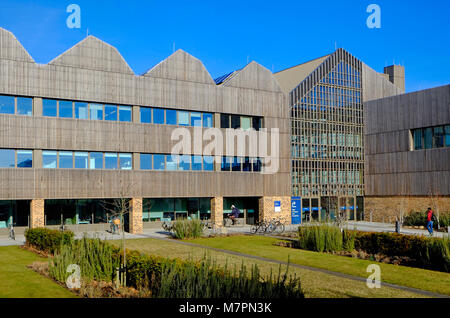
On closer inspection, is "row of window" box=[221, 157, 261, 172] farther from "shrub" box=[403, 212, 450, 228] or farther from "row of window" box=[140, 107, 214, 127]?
"shrub" box=[403, 212, 450, 228]

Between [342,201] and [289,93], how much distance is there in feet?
36.7

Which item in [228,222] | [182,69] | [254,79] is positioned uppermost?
[182,69]

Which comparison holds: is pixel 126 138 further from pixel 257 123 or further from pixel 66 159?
pixel 257 123

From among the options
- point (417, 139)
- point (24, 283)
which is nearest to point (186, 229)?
point (24, 283)

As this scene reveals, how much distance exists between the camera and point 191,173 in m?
35.1

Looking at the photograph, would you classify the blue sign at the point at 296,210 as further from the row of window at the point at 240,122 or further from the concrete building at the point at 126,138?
the row of window at the point at 240,122

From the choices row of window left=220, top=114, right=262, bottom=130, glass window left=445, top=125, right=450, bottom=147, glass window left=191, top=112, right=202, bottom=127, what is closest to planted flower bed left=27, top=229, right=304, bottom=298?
glass window left=191, top=112, right=202, bottom=127

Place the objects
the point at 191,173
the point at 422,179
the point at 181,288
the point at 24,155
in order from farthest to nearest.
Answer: the point at 422,179, the point at 191,173, the point at 24,155, the point at 181,288

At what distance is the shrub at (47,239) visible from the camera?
→ 19375 mm

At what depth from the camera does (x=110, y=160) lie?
106 ft

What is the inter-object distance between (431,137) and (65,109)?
27.7 meters

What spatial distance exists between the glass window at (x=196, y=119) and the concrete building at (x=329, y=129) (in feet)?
29.0
